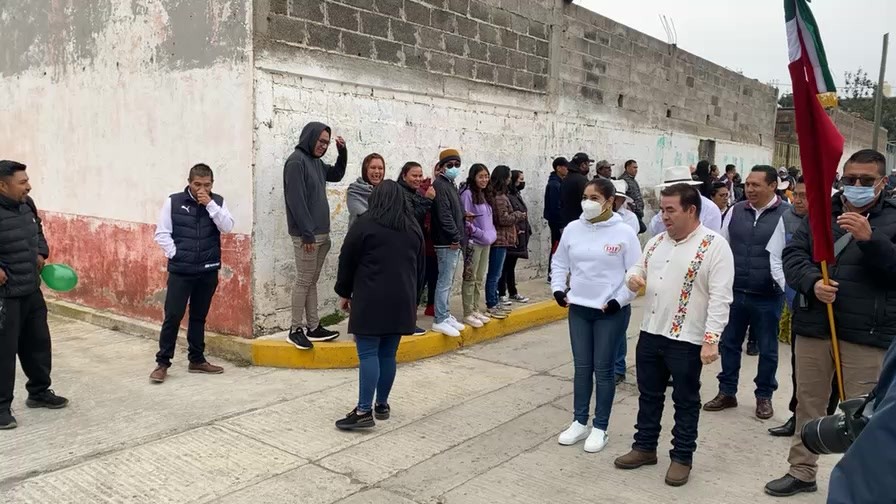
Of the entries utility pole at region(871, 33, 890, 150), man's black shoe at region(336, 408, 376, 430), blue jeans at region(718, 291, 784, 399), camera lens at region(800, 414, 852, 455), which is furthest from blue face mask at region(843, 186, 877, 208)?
utility pole at region(871, 33, 890, 150)

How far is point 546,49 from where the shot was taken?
1045cm

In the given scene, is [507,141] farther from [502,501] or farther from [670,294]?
[502,501]

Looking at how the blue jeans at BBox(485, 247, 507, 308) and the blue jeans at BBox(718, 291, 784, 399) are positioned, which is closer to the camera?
the blue jeans at BBox(718, 291, 784, 399)

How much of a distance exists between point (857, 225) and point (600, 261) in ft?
5.08

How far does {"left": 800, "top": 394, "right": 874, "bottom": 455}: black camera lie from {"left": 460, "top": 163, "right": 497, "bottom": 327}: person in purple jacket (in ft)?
18.8

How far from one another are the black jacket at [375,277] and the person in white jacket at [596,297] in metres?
1.03

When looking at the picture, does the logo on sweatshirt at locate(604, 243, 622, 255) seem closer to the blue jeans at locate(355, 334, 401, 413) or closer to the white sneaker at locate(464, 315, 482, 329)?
the blue jeans at locate(355, 334, 401, 413)

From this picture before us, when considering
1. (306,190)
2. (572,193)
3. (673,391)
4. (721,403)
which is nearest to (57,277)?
(306,190)

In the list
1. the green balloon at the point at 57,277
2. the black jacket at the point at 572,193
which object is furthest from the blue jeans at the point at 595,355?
the black jacket at the point at 572,193

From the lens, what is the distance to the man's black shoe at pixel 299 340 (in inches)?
253

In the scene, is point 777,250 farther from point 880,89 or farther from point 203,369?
point 880,89

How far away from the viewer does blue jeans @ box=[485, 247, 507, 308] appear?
8109 millimetres

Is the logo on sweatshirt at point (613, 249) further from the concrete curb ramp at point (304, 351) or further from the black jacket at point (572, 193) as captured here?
the black jacket at point (572, 193)

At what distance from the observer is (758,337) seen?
5.38m
